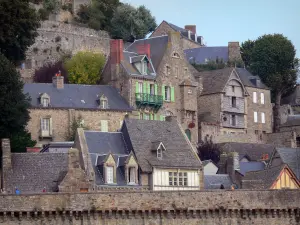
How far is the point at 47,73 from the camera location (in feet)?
299

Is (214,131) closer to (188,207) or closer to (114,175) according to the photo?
(114,175)

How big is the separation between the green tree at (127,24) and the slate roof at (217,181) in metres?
33.4

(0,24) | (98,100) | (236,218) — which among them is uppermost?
(0,24)

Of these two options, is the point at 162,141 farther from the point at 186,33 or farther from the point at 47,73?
the point at 186,33

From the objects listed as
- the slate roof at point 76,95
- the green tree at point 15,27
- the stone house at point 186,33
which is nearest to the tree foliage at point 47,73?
the green tree at point 15,27

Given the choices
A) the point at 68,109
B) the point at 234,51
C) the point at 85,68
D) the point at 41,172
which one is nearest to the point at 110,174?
the point at 41,172

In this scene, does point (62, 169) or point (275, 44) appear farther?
point (275, 44)

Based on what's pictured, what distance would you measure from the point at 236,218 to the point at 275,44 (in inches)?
1917

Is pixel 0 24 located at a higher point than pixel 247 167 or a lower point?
higher

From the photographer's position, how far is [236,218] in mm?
56625

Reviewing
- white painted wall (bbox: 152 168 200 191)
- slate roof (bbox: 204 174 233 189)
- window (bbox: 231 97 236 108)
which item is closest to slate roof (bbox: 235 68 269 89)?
window (bbox: 231 97 236 108)

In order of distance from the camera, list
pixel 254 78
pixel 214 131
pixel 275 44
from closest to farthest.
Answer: pixel 214 131, pixel 254 78, pixel 275 44

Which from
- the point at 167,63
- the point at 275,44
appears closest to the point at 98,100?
the point at 167,63

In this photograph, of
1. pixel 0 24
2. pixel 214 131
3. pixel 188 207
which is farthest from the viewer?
pixel 214 131
